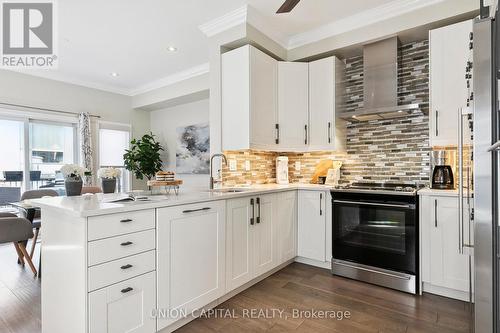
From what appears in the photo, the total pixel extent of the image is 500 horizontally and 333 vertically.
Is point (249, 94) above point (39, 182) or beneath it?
above

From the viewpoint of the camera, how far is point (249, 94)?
2.97 metres

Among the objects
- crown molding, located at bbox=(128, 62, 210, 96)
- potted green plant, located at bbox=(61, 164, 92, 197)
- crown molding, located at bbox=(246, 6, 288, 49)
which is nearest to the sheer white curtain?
crown molding, located at bbox=(128, 62, 210, 96)

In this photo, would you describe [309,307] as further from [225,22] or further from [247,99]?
[225,22]

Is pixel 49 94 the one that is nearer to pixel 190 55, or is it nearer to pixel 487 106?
pixel 190 55

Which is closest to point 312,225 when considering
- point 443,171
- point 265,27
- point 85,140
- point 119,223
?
point 443,171

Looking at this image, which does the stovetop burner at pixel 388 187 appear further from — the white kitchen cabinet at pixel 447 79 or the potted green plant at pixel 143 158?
the potted green plant at pixel 143 158

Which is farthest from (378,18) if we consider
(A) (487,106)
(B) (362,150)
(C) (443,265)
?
(C) (443,265)

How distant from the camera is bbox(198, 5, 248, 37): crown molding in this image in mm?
2934

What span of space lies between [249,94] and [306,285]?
198 cm

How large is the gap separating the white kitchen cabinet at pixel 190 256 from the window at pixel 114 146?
437 cm

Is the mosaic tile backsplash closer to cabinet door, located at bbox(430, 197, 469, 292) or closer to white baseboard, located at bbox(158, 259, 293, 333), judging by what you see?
cabinet door, located at bbox(430, 197, 469, 292)

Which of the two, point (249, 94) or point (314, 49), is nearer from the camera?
point (249, 94)

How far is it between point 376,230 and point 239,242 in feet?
4.32

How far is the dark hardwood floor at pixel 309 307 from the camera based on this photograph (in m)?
1.99
